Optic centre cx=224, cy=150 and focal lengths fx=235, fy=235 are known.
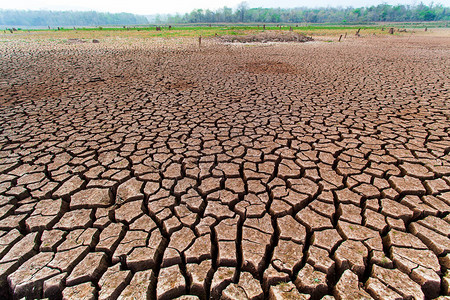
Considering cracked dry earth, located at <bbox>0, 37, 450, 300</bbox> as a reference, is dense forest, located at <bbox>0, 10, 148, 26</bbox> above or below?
above

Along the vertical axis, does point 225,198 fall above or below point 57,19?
below

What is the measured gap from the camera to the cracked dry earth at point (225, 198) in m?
1.60

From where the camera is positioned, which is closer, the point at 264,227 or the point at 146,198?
the point at 264,227

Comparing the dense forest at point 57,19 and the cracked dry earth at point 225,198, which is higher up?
the dense forest at point 57,19

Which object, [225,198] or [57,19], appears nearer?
[225,198]

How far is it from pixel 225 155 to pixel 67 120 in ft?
9.87

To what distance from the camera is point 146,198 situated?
234cm

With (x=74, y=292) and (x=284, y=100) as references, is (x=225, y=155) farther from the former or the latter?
(x=284, y=100)

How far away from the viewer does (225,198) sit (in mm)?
2328

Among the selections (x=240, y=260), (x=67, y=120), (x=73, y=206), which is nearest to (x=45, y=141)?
(x=67, y=120)

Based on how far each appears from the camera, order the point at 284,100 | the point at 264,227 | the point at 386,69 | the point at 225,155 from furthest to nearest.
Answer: the point at 386,69 → the point at 284,100 → the point at 225,155 → the point at 264,227

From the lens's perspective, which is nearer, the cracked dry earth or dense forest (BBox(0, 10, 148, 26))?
the cracked dry earth

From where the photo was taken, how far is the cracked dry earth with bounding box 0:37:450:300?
1.60m

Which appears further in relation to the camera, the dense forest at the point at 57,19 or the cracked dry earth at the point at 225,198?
the dense forest at the point at 57,19
